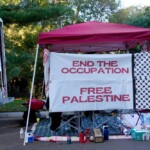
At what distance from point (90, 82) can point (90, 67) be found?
32cm

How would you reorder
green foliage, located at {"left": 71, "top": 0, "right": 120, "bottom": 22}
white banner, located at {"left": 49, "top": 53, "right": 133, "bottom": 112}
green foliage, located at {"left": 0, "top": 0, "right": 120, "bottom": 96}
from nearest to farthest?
white banner, located at {"left": 49, "top": 53, "right": 133, "bottom": 112}
green foliage, located at {"left": 0, "top": 0, "right": 120, "bottom": 96}
green foliage, located at {"left": 71, "top": 0, "right": 120, "bottom": 22}

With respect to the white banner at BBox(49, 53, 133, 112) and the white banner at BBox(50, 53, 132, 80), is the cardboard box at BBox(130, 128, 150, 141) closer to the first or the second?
the white banner at BBox(49, 53, 133, 112)

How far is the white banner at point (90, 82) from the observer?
23.2 feet

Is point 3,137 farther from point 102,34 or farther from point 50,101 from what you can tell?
point 102,34

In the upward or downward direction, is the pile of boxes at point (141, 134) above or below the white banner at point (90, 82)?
below

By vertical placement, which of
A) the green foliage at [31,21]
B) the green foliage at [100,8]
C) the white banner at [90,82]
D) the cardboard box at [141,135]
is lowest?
the cardboard box at [141,135]

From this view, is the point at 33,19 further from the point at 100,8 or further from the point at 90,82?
the point at 100,8

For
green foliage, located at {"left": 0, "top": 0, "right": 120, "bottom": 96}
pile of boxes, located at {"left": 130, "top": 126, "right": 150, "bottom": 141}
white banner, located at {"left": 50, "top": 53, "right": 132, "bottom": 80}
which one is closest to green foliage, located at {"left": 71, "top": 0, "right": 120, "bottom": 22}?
green foliage, located at {"left": 0, "top": 0, "right": 120, "bottom": 96}

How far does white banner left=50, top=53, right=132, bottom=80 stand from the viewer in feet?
23.3

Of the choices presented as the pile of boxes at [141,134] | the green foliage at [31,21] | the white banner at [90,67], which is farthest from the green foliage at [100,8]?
the pile of boxes at [141,134]

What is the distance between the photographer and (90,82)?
7.11m

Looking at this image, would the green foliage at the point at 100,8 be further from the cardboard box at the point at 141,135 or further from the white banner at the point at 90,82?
the cardboard box at the point at 141,135

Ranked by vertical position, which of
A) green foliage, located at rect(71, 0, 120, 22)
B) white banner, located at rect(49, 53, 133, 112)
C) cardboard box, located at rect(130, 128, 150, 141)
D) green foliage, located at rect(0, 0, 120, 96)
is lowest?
cardboard box, located at rect(130, 128, 150, 141)

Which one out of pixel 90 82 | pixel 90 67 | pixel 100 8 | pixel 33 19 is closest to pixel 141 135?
pixel 90 82
